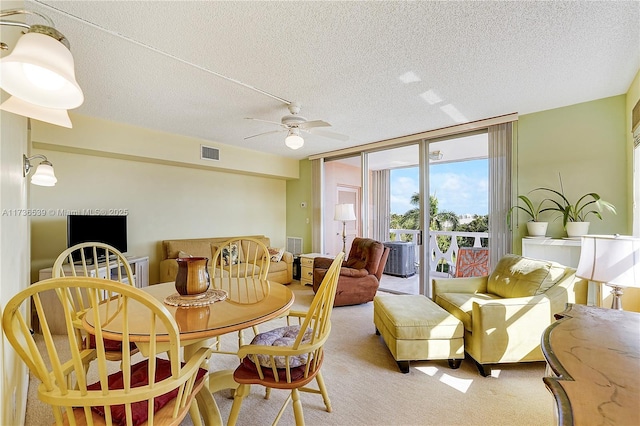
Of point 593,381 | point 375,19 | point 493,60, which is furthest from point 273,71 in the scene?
point 593,381

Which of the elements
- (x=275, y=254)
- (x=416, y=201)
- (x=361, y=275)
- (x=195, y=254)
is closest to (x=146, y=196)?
(x=195, y=254)

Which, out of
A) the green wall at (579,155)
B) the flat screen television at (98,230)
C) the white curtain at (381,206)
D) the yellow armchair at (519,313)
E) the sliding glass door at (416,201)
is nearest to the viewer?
the yellow armchair at (519,313)

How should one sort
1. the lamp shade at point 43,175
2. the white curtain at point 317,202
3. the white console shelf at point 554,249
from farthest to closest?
1. the white curtain at point 317,202
2. the white console shelf at point 554,249
3. the lamp shade at point 43,175

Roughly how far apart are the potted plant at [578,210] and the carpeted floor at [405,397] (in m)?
1.50

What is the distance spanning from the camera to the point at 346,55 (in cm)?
215

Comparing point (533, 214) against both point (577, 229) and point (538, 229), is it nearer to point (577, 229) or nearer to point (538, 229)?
point (538, 229)

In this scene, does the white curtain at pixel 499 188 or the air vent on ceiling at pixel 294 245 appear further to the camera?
the air vent on ceiling at pixel 294 245

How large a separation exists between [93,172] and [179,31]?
298cm

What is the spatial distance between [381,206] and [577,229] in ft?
9.15

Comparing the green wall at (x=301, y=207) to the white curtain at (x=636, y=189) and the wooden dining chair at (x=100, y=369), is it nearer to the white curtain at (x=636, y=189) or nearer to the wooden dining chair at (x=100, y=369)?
the white curtain at (x=636, y=189)

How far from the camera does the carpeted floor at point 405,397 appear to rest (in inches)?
69.2

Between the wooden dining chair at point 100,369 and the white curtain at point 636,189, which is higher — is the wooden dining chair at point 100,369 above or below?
below

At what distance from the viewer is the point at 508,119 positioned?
3398mm

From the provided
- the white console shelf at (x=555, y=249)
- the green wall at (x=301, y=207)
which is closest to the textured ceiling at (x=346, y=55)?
the white console shelf at (x=555, y=249)
